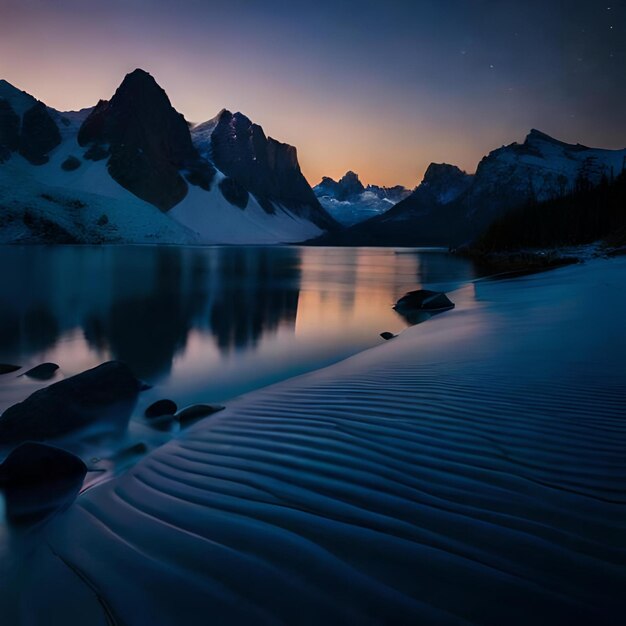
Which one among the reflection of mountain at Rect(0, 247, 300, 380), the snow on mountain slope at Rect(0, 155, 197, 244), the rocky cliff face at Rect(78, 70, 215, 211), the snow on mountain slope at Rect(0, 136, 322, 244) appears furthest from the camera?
the rocky cliff face at Rect(78, 70, 215, 211)

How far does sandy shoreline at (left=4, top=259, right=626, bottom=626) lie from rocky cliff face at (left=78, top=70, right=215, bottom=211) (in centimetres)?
16670

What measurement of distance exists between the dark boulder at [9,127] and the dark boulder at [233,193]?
77112mm

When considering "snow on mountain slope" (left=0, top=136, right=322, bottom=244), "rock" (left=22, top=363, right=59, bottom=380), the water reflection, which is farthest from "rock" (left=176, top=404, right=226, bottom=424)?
"snow on mountain slope" (left=0, top=136, right=322, bottom=244)

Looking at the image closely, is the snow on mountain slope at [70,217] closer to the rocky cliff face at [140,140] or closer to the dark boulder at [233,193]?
the rocky cliff face at [140,140]

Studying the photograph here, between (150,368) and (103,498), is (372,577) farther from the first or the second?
(150,368)

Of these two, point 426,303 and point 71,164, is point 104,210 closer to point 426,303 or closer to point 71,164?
point 71,164

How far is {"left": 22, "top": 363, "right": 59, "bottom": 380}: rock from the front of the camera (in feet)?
25.4

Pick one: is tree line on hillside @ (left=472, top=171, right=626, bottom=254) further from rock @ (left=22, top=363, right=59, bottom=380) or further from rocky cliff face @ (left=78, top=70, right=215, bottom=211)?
rocky cliff face @ (left=78, top=70, right=215, bottom=211)

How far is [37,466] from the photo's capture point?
3637 mm

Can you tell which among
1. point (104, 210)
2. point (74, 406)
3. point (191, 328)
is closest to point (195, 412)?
point (74, 406)

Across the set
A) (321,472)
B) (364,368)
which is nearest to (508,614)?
(321,472)

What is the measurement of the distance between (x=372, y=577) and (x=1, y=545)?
2571mm

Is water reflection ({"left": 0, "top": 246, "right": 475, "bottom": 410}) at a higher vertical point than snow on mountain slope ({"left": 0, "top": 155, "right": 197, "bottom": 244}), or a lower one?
lower

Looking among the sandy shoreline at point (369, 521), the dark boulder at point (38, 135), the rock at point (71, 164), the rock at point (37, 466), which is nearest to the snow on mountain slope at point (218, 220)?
the rock at point (71, 164)
